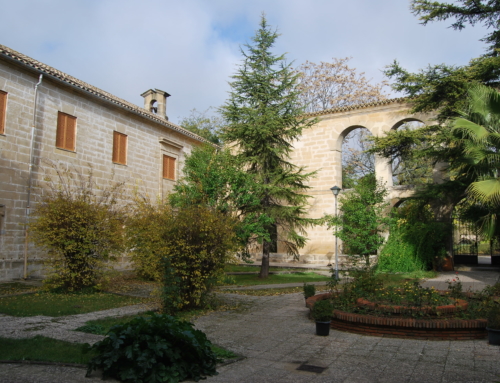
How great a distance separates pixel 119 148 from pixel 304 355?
52.3ft

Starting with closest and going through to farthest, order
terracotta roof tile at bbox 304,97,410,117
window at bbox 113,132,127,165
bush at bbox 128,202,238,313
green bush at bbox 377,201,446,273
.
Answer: bush at bbox 128,202,238,313 → green bush at bbox 377,201,446,273 → window at bbox 113,132,127,165 → terracotta roof tile at bbox 304,97,410,117

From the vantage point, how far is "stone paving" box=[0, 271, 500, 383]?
4617 millimetres

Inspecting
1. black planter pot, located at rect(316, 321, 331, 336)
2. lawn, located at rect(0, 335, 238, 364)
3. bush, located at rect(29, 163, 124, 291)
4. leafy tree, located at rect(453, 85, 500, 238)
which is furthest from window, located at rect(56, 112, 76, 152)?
leafy tree, located at rect(453, 85, 500, 238)

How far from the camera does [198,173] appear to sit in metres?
15.8

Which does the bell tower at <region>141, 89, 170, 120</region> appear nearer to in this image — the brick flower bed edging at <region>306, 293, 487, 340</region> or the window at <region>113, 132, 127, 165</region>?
the window at <region>113, 132, 127, 165</region>

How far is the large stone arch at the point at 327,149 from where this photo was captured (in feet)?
73.6

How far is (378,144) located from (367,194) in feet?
7.93

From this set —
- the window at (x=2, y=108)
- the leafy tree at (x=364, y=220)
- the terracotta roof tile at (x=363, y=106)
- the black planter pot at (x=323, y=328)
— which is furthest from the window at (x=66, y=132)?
the black planter pot at (x=323, y=328)

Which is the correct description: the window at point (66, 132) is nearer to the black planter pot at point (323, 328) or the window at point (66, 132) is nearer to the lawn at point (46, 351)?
the lawn at point (46, 351)

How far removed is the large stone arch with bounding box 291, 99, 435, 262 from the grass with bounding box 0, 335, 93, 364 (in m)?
18.2

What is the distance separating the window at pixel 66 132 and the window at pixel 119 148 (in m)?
2.41

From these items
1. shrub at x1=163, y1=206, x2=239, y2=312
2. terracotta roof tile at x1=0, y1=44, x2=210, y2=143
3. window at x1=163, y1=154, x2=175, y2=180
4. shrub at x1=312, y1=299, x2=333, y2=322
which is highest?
terracotta roof tile at x1=0, y1=44, x2=210, y2=143

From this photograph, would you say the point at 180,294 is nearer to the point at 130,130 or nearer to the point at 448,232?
the point at 130,130

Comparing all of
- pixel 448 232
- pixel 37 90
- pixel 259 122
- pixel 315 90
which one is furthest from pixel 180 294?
pixel 315 90
